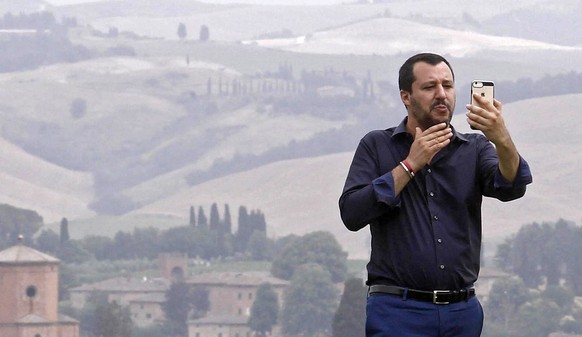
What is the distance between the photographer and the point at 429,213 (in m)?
8.49

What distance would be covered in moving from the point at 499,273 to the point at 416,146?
161178 mm

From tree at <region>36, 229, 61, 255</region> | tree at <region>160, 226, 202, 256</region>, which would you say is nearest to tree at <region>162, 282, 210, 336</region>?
tree at <region>36, 229, 61, 255</region>

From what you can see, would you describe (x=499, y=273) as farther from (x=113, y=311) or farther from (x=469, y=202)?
(x=469, y=202)

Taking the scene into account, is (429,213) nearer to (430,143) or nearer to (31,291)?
(430,143)

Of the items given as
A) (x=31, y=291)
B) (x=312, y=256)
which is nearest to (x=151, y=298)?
(x=312, y=256)

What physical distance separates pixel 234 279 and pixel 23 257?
45068 mm

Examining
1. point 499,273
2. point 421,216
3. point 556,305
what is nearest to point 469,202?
point 421,216

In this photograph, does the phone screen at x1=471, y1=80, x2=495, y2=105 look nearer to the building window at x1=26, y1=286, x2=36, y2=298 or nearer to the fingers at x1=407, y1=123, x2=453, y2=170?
the fingers at x1=407, y1=123, x2=453, y2=170

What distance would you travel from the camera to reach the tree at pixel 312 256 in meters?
172

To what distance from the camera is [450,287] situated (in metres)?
8.45

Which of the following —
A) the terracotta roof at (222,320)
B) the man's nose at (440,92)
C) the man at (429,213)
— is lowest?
the terracotta roof at (222,320)

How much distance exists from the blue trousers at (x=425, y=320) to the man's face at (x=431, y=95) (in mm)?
657

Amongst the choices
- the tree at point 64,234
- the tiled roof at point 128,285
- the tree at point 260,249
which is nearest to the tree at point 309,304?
the tiled roof at point 128,285

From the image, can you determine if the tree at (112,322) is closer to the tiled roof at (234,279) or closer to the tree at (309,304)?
the tree at (309,304)
